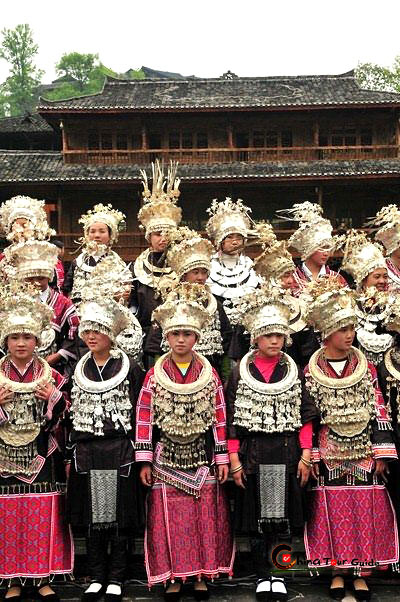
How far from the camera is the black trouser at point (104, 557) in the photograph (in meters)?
5.44

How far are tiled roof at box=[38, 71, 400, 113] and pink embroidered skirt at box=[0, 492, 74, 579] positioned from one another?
2387 cm

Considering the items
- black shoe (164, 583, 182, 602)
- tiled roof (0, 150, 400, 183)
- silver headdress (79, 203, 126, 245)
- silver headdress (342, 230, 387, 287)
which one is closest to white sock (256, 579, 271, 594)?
black shoe (164, 583, 182, 602)

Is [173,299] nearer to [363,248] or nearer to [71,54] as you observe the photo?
[363,248]

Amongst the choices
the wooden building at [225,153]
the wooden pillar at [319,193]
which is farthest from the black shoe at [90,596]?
the wooden pillar at [319,193]

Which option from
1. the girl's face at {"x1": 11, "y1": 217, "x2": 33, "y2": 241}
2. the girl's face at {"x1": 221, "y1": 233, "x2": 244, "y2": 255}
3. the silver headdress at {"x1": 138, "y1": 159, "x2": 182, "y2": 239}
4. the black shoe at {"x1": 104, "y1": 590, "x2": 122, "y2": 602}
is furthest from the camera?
the silver headdress at {"x1": 138, "y1": 159, "x2": 182, "y2": 239}

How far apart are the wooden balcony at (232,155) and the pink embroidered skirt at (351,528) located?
2334 centimetres

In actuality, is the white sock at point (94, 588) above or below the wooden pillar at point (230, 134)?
below

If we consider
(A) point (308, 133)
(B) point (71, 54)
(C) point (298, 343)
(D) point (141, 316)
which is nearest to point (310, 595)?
(C) point (298, 343)

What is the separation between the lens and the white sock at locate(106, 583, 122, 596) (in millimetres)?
5320

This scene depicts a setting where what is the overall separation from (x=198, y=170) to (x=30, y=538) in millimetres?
22583

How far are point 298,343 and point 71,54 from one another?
72472 millimetres

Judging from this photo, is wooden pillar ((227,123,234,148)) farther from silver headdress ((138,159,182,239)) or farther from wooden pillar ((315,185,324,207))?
silver headdress ((138,159,182,239))

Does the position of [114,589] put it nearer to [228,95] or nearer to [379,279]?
[379,279]

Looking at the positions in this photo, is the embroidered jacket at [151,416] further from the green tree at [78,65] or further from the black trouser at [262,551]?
the green tree at [78,65]
